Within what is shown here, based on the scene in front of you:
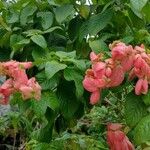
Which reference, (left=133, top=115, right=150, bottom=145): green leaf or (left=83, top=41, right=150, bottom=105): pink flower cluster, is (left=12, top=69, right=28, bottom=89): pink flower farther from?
(left=133, top=115, right=150, bottom=145): green leaf

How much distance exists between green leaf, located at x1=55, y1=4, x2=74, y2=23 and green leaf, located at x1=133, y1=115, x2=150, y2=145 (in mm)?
504

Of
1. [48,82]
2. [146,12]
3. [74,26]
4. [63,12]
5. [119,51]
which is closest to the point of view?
[119,51]

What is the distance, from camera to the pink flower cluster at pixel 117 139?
1.59m

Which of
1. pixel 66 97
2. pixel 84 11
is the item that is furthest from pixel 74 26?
pixel 66 97

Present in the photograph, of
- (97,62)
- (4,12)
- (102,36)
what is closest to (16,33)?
(4,12)

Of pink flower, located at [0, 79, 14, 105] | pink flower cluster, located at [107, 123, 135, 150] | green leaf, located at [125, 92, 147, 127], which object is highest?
pink flower, located at [0, 79, 14, 105]

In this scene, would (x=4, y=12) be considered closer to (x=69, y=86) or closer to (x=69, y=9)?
(x=69, y=9)

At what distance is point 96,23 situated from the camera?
171 centimetres

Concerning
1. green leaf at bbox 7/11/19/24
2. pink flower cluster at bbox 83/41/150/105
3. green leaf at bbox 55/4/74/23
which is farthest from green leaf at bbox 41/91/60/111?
green leaf at bbox 7/11/19/24

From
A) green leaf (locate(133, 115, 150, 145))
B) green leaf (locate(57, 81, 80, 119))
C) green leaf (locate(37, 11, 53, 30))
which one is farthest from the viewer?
green leaf (locate(37, 11, 53, 30))

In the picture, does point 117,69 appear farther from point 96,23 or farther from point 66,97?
point 96,23

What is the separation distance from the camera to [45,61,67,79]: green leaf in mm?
1423

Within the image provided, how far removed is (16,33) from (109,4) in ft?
1.25

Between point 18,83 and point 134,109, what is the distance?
14.1 inches
